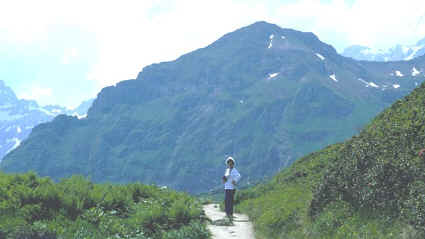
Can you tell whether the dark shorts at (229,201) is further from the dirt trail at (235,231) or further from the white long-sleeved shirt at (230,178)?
the dirt trail at (235,231)

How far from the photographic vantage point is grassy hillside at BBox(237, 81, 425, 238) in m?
11.6

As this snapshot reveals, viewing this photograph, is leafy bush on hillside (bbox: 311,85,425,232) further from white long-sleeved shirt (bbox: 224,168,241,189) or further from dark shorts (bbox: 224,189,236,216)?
dark shorts (bbox: 224,189,236,216)

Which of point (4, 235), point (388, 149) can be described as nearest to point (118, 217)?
point (4, 235)

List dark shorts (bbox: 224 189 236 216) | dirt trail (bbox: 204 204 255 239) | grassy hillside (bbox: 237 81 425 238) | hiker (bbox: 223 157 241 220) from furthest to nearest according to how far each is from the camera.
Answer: dark shorts (bbox: 224 189 236 216), hiker (bbox: 223 157 241 220), dirt trail (bbox: 204 204 255 239), grassy hillside (bbox: 237 81 425 238)

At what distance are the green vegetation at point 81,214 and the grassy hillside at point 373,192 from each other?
406 centimetres

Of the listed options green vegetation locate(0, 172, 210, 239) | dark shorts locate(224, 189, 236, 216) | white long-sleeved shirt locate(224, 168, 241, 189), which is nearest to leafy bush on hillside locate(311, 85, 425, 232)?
white long-sleeved shirt locate(224, 168, 241, 189)

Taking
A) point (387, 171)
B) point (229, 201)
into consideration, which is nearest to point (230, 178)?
point (229, 201)

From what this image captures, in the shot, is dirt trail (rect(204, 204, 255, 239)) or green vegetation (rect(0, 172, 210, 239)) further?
dirt trail (rect(204, 204, 255, 239))

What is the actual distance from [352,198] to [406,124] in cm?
359

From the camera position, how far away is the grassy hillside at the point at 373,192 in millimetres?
11609

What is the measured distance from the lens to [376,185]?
43.8ft

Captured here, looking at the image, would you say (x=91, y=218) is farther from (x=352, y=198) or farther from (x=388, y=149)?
(x=388, y=149)

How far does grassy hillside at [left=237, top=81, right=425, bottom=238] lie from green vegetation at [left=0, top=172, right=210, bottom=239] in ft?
13.3

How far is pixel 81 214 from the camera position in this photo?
15352 mm
